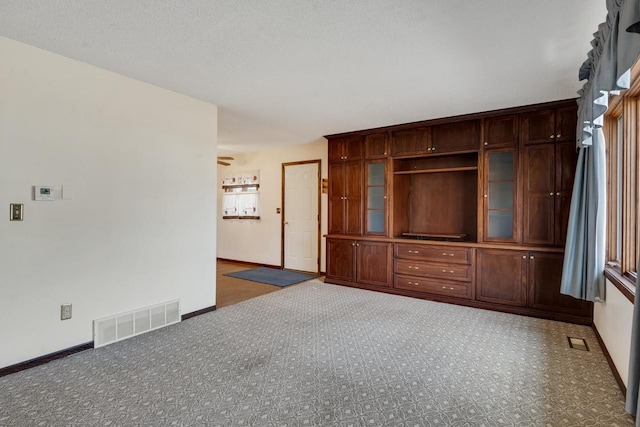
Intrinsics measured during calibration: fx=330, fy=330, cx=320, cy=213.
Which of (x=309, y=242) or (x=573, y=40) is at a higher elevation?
(x=573, y=40)

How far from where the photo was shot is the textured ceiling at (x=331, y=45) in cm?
201

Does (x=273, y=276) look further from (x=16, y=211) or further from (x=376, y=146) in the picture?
(x=16, y=211)

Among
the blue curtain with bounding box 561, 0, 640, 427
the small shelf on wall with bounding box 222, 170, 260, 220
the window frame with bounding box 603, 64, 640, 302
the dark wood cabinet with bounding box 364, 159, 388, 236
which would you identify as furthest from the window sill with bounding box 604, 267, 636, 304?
the small shelf on wall with bounding box 222, 170, 260, 220

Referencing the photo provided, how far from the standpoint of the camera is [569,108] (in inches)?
142

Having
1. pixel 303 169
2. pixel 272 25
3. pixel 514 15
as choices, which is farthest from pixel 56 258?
pixel 303 169

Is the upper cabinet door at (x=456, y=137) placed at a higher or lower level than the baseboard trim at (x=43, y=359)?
higher

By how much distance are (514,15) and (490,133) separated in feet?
7.33

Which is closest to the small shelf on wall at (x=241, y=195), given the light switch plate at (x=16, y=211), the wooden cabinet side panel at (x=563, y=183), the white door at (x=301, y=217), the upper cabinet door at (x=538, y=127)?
the white door at (x=301, y=217)

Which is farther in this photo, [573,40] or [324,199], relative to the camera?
[324,199]

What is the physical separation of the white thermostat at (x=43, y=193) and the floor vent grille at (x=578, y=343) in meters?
4.56

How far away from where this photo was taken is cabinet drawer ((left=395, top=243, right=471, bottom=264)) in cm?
416

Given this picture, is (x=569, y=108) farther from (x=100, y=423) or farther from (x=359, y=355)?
(x=100, y=423)

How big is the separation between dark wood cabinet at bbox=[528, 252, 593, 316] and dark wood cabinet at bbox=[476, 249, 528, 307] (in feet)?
0.25

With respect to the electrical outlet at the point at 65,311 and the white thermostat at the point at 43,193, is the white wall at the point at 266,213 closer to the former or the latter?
the electrical outlet at the point at 65,311
